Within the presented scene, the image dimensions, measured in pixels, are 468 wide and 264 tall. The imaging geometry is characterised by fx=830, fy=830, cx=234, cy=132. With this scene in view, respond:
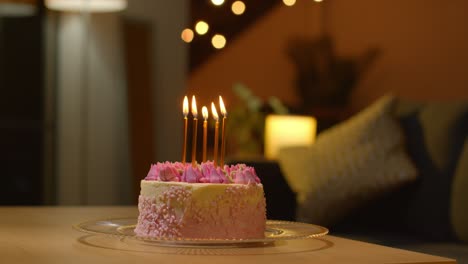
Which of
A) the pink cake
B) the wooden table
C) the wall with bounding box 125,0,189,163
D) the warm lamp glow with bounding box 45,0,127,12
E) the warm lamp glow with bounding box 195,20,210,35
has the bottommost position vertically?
the wooden table

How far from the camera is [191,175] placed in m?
1.25

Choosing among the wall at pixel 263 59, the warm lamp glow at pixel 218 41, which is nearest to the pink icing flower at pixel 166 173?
the wall at pixel 263 59

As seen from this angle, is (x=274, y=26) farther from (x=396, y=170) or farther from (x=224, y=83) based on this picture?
(x=396, y=170)

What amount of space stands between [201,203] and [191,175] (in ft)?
0.17

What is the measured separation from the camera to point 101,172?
166 inches

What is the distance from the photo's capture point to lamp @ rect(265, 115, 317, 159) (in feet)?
10.7

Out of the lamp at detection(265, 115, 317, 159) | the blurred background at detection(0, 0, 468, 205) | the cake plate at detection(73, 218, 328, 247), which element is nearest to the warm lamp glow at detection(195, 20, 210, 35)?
the blurred background at detection(0, 0, 468, 205)

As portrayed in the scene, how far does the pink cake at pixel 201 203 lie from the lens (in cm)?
122

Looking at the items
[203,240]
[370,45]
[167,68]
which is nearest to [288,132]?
[167,68]

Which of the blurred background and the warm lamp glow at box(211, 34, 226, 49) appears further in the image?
the warm lamp glow at box(211, 34, 226, 49)

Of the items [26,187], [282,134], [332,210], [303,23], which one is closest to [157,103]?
[26,187]

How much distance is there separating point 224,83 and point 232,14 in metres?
0.48

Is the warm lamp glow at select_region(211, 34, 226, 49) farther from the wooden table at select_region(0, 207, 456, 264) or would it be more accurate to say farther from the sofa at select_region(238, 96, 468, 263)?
the wooden table at select_region(0, 207, 456, 264)

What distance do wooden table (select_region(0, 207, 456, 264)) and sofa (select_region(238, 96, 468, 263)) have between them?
1.08 metres
